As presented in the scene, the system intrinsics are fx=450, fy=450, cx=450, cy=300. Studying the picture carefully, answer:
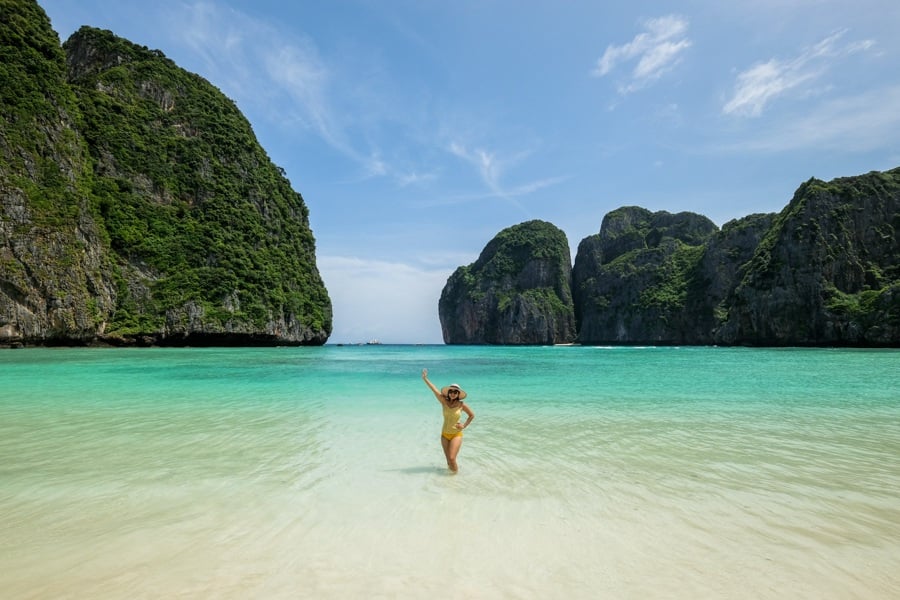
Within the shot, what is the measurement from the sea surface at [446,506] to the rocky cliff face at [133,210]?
40377 mm

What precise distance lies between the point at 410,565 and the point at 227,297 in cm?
5902

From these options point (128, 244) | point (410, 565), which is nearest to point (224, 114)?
point (128, 244)

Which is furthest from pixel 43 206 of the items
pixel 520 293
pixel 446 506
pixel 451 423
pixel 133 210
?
pixel 520 293

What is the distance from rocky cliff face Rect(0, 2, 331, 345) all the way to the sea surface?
132 ft

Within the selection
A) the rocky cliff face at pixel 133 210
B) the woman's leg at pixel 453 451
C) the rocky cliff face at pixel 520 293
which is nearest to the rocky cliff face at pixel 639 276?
the rocky cliff face at pixel 520 293

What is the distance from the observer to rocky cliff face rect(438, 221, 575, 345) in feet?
447

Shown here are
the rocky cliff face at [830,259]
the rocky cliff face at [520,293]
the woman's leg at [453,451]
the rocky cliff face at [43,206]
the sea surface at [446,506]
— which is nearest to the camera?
the sea surface at [446,506]

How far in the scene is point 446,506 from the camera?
4.78 meters

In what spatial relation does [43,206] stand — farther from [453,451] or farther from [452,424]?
[453,451]

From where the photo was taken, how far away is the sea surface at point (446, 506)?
127 inches

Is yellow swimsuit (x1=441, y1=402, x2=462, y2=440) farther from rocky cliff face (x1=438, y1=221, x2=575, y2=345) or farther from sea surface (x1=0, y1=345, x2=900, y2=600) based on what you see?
rocky cliff face (x1=438, y1=221, x2=575, y2=345)

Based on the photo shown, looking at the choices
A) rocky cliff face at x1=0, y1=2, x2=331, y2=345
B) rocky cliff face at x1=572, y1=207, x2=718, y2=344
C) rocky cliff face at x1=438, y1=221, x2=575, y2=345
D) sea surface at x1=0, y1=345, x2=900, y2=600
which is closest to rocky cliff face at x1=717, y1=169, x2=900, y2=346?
rocky cliff face at x1=572, y1=207, x2=718, y2=344

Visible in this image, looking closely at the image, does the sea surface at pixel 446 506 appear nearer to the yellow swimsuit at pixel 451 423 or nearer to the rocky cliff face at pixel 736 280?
the yellow swimsuit at pixel 451 423

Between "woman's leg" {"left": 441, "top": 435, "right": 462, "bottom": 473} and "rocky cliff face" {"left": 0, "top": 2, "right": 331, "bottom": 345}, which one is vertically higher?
"rocky cliff face" {"left": 0, "top": 2, "right": 331, "bottom": 345}
